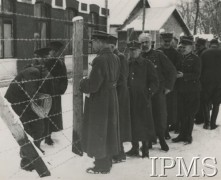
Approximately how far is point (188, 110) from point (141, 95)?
144 centimetres

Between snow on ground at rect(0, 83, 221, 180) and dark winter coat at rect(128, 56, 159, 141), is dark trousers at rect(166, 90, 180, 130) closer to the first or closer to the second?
snow on ground at rect(0, 83, 221, 180)

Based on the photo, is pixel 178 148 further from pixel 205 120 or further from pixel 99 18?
pixel 99 18

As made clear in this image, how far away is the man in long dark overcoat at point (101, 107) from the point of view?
5.11 m

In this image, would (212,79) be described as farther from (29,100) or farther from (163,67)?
(29,100)

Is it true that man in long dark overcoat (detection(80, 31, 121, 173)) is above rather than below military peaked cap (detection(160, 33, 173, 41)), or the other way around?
below

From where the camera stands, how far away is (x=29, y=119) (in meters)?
5.45

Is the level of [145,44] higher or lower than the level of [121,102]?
higher

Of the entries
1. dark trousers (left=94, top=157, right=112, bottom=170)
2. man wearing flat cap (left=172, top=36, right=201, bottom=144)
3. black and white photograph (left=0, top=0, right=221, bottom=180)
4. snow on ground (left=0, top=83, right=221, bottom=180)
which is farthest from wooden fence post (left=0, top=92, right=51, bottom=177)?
man wearing flat cap (left=172, top=36, right=201, bottom=144)

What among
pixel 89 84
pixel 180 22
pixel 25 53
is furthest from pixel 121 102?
pixel 180 22

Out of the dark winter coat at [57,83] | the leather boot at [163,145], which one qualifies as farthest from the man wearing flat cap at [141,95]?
the dark winter coat at [57,83]

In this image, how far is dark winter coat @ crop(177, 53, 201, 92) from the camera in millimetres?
6980

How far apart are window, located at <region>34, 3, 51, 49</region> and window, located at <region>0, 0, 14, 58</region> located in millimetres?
1182

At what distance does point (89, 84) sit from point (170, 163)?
1.71m

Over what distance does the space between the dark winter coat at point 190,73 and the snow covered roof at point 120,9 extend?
1686 cm
